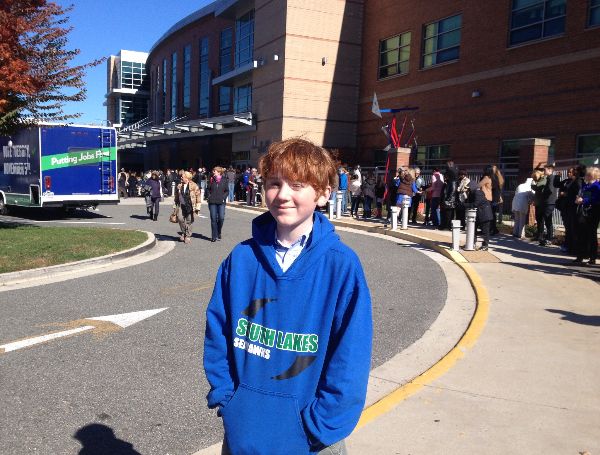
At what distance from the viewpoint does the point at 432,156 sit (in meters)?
26.9

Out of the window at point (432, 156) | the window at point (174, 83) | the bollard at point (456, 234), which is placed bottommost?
the bollard at point (456, 234)

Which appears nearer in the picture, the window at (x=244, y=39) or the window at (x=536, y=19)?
the window at (x=536, y=19)

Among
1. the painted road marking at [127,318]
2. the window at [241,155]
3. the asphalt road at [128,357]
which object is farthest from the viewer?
the window at [241,155]

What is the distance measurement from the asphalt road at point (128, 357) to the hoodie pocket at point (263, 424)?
1510 mm

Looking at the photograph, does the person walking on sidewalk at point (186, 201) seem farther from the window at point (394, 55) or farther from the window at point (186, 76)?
the window at point (186, 76)

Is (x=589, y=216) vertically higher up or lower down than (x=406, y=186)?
lower down

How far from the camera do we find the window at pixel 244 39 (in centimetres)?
3854

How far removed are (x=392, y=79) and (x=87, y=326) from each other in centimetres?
2723

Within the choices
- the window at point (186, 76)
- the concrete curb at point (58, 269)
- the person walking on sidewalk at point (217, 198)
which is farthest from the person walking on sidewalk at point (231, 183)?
the window at point (186, 76)

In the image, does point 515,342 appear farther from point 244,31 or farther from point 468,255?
point 244,31

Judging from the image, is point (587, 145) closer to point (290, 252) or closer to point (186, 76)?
point (290, 252)

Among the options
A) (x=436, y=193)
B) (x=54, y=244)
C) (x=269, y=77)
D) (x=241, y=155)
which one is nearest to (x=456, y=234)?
(x=436, y=193)

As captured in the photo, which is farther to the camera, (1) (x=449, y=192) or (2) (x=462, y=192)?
(1) (x=449, y=192)

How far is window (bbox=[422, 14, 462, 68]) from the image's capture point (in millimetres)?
25578
